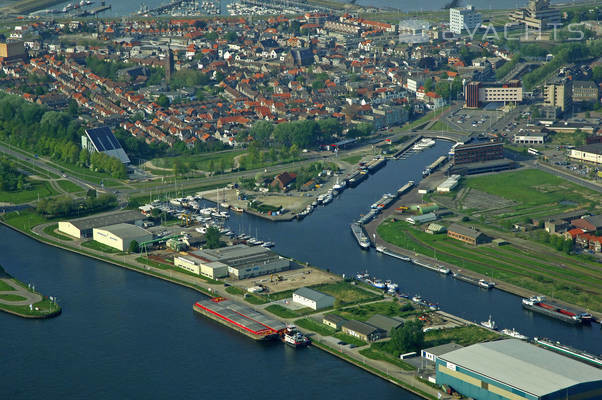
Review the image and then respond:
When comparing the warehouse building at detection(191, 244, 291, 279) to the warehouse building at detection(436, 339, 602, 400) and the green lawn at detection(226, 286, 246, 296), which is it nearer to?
the green lawn at detection(226, 286, 246, 296)

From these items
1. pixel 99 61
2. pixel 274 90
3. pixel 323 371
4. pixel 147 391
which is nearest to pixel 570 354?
pixel 323 371

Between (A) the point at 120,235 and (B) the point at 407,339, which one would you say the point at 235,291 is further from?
(B) the point at 407,339

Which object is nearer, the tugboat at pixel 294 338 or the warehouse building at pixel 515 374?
the warehouse building at pixel 515 374

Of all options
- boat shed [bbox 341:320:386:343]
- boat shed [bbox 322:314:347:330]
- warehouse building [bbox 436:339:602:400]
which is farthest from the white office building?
warehouse building [bbox 436:339:602:400]

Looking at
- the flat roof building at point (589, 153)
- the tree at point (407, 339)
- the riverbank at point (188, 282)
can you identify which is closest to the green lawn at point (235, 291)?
the riverbank at point (188, 282)

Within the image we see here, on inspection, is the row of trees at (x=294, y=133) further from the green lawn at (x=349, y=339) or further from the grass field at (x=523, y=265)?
the green lawn at (x=349, y=339)

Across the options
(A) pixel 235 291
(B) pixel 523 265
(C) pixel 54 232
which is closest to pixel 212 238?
(A) pixel 235 291

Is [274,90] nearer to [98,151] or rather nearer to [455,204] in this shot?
[98,151]
